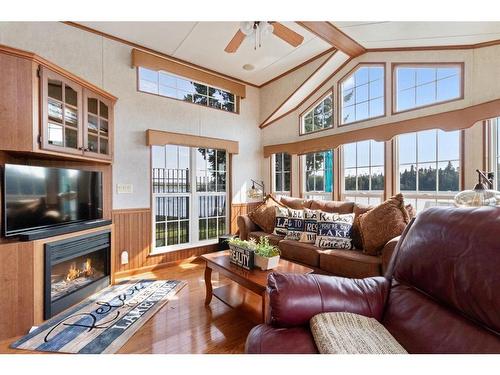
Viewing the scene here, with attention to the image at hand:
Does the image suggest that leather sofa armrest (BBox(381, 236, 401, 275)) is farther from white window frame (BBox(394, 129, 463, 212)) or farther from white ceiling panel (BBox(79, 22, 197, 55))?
white ceiling panel (BBox(79, 22, 197, 55))

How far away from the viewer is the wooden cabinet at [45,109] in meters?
2.00

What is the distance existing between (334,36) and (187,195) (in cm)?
301

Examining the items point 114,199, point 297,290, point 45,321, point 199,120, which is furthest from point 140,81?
point 297,290

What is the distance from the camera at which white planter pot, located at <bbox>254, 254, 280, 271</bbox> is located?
217 centimetres

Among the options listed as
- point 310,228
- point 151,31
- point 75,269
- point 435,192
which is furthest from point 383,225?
point 151,31

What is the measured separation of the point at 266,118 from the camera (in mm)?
4848

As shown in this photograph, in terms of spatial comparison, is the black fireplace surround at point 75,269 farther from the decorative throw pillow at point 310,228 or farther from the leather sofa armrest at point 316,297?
the decorative throw pillow at point 310,228

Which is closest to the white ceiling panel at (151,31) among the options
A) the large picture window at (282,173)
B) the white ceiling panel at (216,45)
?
the white ceiling panel at (216,45)

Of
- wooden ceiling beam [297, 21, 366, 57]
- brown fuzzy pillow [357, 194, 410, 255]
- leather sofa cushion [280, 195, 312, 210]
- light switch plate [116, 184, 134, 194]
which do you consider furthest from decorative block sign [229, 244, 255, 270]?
wooden ceiling beam [297, 21, 366, 57]

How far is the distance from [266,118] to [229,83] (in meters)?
0.95

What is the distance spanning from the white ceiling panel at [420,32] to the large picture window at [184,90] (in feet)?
7.35

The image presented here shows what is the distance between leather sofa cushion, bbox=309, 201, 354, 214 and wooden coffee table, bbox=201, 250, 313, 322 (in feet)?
4.13
